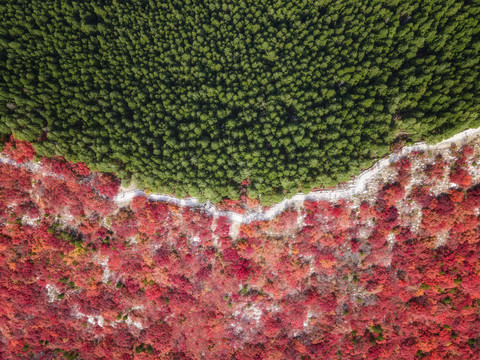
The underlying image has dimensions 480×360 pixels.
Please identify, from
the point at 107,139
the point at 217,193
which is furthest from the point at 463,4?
the point at 107,139

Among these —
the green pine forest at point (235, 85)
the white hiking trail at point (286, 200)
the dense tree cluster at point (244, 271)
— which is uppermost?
the green pine forest at point (235, 85)

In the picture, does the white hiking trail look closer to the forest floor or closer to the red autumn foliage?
the forest floor

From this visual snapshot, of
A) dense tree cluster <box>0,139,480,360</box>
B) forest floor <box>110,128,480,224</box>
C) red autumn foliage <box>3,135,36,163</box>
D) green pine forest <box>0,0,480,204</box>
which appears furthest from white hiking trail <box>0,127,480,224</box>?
green pine forest <box>0,0,480,204</box>

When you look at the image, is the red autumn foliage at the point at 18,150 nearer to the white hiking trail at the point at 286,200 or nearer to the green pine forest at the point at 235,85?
the white hiking trail at the point at 286,200

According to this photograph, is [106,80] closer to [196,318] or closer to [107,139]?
[107,139]

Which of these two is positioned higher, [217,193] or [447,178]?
[447,178]

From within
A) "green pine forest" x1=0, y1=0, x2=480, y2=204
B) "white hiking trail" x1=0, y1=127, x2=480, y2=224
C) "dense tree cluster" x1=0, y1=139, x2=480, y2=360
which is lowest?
"dense tree cluster" x1=0, y1=139, x2=480, y2=360

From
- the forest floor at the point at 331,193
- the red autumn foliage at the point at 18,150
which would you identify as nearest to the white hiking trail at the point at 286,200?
the forest floor at the point at 331,193
